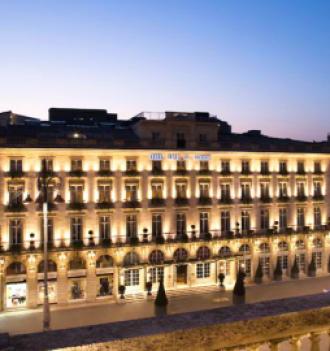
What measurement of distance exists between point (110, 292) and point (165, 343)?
39.6 meters

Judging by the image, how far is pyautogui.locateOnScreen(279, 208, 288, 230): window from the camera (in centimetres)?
5169

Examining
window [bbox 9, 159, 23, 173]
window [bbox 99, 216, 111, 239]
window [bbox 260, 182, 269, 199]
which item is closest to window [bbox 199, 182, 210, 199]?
window [bbox 260, 182, 269, 199]

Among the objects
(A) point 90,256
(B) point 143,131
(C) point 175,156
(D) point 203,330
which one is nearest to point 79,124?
(B) point 143,131

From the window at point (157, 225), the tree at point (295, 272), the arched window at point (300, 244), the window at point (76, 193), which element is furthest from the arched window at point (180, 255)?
the arched window at point (300, 244)

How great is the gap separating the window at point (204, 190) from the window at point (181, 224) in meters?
3.23

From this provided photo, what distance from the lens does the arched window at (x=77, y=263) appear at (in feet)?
135

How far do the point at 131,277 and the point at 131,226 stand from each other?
5.37 m

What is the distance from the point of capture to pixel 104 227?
141 ft

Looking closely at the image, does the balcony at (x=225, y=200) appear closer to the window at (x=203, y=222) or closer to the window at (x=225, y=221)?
the window at (x=225, y=221)

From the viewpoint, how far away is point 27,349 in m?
4.25

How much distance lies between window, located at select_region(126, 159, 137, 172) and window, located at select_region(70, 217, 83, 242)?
7385 millimetres

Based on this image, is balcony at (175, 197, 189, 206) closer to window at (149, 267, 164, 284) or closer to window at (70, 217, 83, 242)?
window at (149, 267, 164, 284)

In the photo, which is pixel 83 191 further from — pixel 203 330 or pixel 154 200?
pixel 203 330

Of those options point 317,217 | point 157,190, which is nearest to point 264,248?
point 317,217
